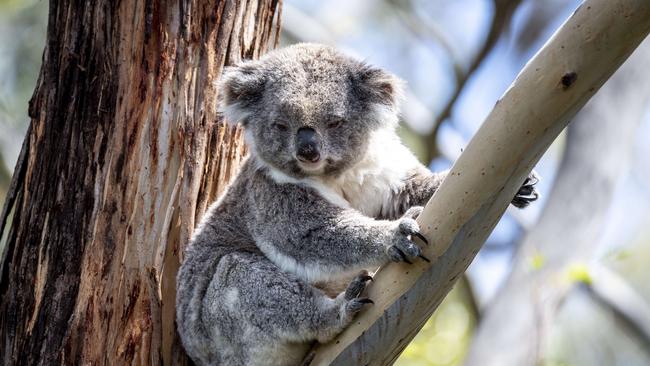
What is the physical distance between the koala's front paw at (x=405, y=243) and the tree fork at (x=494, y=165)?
0.12ft

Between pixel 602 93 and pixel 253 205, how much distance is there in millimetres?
5498

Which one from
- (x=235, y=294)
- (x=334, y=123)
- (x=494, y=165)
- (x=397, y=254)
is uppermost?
(x=494, y=165)

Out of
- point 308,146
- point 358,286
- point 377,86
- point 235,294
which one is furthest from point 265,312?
point 377,86

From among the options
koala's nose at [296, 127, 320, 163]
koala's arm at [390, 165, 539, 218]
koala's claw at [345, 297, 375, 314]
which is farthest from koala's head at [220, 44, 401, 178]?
koala's claw at [345, 297, 375, 314]

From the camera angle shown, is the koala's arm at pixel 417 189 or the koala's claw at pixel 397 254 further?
the koala's arm at pixel 417 189

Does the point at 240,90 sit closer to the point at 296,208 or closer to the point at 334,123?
the point at 334,123

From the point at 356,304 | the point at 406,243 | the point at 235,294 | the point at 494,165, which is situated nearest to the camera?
the point at 494,165

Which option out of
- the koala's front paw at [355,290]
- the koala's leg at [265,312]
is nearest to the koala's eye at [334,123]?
the koala's leg at [265,312]

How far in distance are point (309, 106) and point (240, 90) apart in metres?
0.42

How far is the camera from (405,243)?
11.1ft

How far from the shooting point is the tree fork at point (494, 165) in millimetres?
2883

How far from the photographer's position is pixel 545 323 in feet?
23.7

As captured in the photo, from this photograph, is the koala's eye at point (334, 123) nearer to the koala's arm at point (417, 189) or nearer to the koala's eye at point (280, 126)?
the koala's eye at point (280, 126)

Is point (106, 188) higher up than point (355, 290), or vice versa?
point (355, 290)
